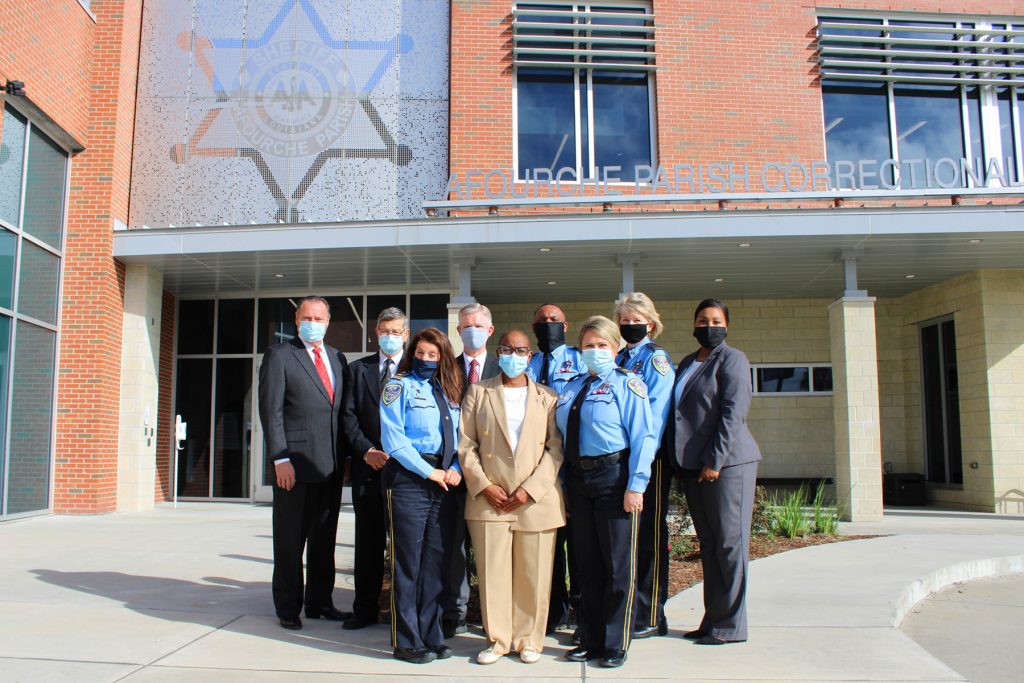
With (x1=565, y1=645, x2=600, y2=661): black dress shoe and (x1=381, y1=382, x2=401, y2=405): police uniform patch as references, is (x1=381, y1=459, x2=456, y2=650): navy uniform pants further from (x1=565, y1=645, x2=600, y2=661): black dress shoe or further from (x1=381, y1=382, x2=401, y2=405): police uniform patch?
(x1=565, y1=645, x2=600, y2=661): black dress shoe

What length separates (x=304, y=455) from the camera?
16.9 ft

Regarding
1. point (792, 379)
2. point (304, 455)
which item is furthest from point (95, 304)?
point (792, 379)

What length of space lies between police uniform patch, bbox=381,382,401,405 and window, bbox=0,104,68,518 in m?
8.02

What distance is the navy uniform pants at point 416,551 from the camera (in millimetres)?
4426

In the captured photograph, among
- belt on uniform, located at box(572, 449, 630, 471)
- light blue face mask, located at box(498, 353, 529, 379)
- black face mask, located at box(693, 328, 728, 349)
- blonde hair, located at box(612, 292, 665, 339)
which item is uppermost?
blonde hair, located at box(612, 292, 665, 339)

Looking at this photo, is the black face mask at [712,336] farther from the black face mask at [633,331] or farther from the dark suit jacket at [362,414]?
the dark suit jacket at [362,414]

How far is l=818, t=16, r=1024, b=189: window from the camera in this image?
1335 centimetres

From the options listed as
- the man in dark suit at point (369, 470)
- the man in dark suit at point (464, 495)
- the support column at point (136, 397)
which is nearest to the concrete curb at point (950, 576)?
the man in dark suit at point (464, 495)

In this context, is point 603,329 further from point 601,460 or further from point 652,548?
point 652,548

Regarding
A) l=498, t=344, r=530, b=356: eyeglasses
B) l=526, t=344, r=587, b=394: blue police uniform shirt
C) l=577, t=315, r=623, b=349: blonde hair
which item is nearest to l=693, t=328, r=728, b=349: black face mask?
l=577, t=315, r=623, b=349: blonde hair

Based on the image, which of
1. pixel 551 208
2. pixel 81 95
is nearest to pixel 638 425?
pixel 551 208

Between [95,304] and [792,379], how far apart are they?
36.2ft

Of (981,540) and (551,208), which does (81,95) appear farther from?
(981,540)

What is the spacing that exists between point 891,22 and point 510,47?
20.7 feet
